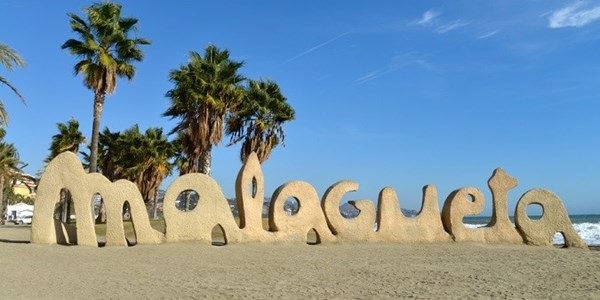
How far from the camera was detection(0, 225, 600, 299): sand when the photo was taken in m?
8.68

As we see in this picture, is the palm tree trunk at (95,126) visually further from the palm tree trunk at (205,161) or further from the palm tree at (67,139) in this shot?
the palm tree at (67,139)

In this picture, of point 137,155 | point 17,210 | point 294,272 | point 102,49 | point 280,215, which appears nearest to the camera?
point 294,272

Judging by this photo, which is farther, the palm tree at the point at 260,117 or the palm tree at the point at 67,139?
the palm tree at the point at 67,139

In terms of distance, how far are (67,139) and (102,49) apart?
18.7 m

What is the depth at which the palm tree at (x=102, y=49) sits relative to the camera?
22.5 meters

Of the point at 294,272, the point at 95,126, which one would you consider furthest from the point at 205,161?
the point at 294,272

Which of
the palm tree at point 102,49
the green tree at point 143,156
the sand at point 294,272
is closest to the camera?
the sand at point 294,272

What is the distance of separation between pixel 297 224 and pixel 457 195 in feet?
17.0

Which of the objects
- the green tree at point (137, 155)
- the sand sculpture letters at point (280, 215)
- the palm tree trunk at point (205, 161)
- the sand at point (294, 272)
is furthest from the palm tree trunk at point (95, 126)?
the green tree at point (137, 155)

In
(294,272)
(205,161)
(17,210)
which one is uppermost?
(205,161)

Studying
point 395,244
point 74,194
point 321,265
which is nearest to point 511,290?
point 321,265

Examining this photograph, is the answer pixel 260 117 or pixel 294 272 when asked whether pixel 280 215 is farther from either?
pixel 260 117

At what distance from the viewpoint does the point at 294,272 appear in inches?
422

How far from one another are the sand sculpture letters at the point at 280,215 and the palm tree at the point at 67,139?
2609cm
